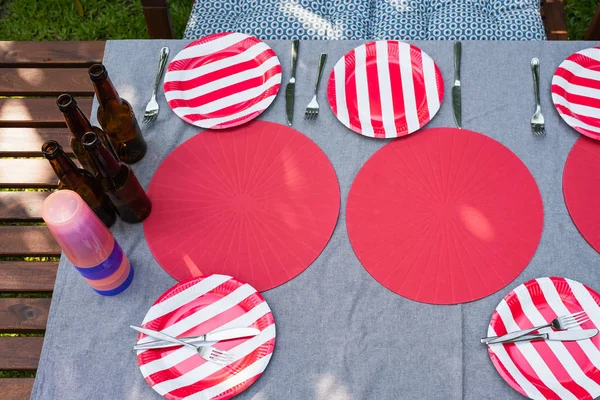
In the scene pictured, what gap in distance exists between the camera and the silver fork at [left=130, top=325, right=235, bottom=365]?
3.35 ft

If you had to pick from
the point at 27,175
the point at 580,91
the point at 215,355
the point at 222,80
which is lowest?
the point at 27,175

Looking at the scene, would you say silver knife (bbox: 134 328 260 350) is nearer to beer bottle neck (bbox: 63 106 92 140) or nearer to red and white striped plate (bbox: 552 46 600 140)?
beer bottle neck (bbox: 63 106 92 140)

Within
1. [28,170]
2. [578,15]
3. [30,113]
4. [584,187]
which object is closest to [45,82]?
[30,113]

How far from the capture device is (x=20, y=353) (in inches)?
56.5

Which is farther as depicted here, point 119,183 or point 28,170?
point 28,170

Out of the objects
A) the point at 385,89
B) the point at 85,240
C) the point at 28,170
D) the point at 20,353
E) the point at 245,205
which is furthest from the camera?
the point at 28,170

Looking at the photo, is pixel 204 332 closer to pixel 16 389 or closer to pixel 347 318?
pixel 347 318

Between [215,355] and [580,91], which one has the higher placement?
[580,91]

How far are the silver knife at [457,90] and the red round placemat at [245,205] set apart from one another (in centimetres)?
32

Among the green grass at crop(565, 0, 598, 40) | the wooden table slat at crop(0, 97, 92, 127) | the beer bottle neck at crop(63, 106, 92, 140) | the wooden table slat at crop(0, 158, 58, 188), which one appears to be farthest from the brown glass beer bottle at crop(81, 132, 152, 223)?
the green grass at crop(565, 0, 598, 40)

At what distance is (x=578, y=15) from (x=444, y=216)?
5.68 ft

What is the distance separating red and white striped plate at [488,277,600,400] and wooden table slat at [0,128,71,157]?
1.37 metres

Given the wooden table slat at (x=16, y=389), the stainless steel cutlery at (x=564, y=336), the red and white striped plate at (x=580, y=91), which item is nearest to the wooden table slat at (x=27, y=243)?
the wooden table slat at (x=16, y=389)

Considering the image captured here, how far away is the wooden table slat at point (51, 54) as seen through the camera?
1.88 metres
